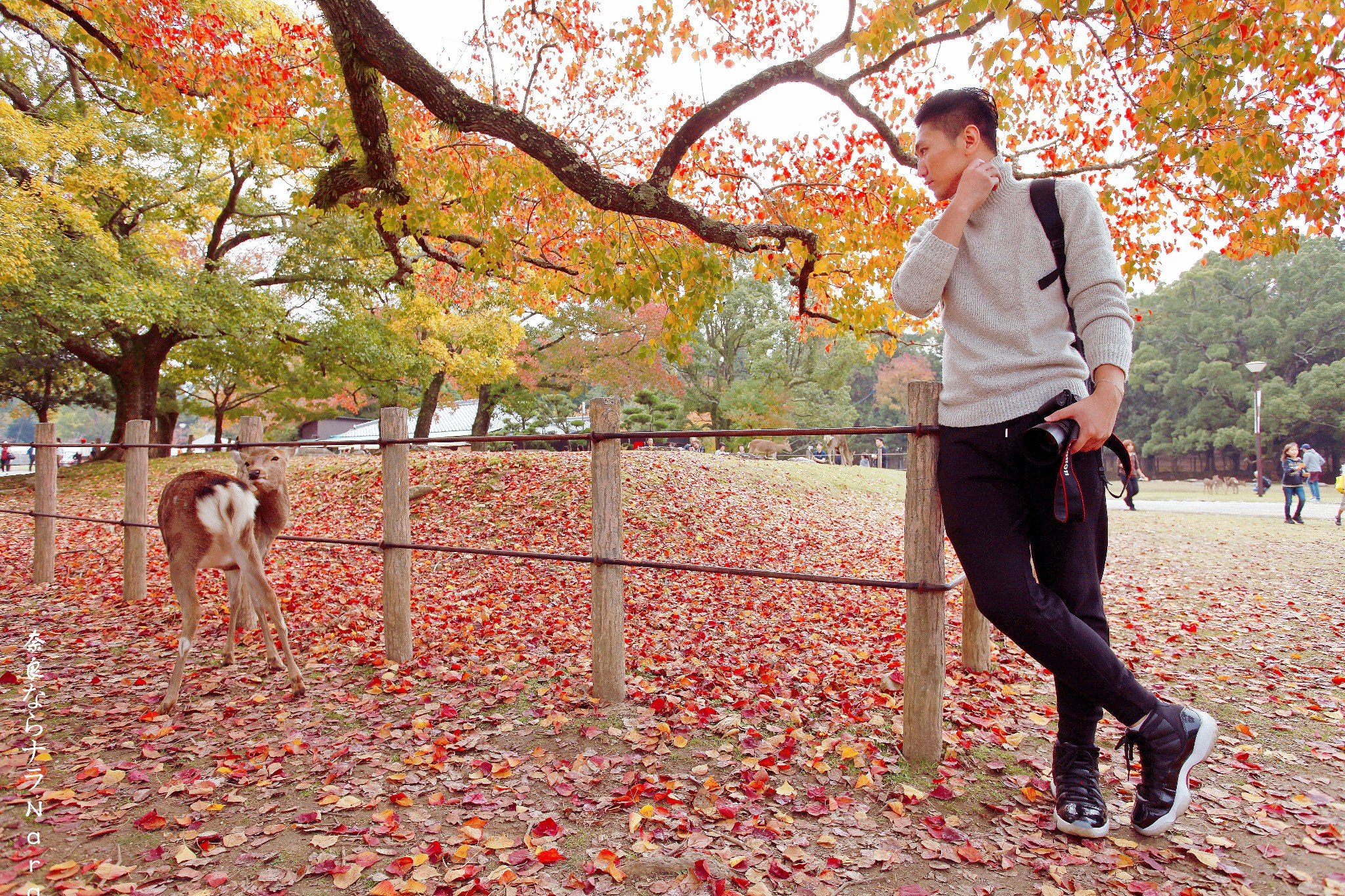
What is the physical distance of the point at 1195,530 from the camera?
1209 centimetres

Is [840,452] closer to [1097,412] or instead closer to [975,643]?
[975,643]

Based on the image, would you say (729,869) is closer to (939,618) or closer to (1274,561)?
(939,618)

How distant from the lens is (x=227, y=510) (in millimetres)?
3848

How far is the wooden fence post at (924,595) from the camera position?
2.86 m

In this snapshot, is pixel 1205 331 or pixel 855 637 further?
pixel 1205 331

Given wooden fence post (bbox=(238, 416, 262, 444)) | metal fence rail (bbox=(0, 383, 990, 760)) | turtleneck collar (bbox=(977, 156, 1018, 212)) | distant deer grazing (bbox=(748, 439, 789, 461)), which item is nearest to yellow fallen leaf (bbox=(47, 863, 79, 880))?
metal fence rail (bbox=(0, 383, 990, 760))

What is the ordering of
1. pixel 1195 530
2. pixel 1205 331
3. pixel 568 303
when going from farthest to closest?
pixel 1205 331 → pixel 568 303 → pixel 1195 530

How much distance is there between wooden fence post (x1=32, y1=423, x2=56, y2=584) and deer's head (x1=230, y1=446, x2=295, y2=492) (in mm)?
3425

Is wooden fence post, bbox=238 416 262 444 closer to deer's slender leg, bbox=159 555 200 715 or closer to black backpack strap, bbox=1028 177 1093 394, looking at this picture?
deer's slender leg, bbox=159 555 200 715

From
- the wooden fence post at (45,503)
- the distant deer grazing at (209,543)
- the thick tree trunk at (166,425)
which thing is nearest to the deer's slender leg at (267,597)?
the distant deer grazing at (209,543)

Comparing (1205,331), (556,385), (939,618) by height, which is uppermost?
(1205,331)

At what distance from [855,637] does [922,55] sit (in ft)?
19.6

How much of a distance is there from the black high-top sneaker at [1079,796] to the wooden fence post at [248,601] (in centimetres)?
495

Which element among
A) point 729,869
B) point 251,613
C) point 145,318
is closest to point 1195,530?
point 729,869
